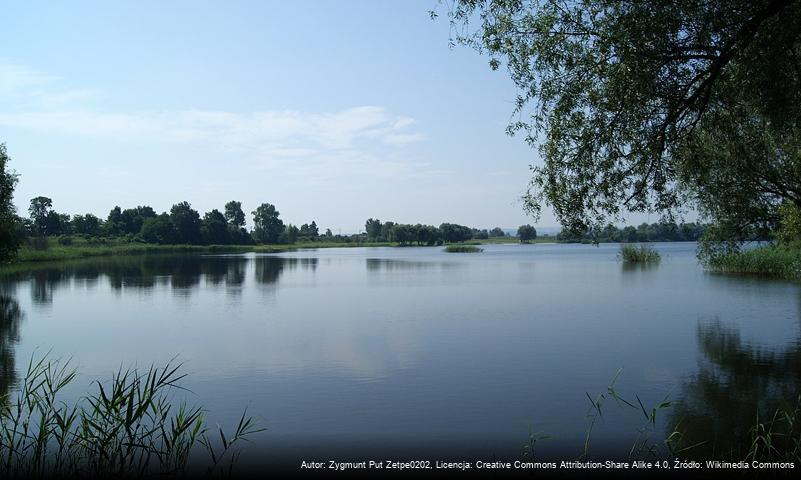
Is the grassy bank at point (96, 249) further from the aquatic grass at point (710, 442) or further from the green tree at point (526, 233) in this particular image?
the green tree at point (526, 233)

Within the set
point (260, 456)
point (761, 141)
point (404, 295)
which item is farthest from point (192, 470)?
point (404, 295)

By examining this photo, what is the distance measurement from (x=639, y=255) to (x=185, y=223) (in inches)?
3932

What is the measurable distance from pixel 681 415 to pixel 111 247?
10294 cm

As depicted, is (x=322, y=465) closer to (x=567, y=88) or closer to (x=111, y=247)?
(x=567, y=88)

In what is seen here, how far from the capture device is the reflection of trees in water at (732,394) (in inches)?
385

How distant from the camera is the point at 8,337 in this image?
19859 millimetres

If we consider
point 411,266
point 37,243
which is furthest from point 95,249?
point 411,266

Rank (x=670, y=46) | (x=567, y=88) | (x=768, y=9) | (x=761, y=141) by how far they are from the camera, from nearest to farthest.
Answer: (x=768, y=9)
(x=670, y=46)
(x=567, y=88)
(x=761, y=141)

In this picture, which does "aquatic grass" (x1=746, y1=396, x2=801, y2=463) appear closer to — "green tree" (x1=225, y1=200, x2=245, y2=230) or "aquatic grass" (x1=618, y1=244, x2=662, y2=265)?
"aquatic grass" (x1=618, y1=244, x2=662, y2=265)

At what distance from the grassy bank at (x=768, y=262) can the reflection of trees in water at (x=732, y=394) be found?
19304 millimetres

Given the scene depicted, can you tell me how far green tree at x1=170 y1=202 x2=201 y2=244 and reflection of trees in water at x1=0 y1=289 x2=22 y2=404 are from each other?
96821mm

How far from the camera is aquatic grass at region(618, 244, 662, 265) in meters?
56.3

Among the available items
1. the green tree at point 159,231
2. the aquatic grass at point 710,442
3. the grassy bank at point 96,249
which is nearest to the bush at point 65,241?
the grassy bank at point 96,249

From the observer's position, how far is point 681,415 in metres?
11.1
